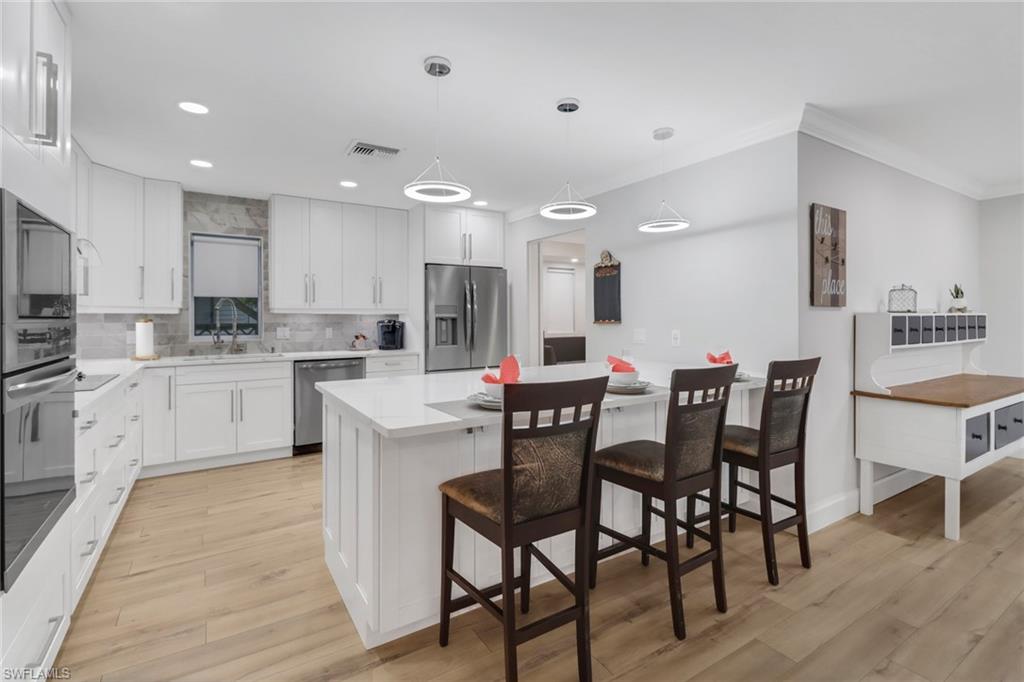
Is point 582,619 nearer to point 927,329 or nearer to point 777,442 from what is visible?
point 777,442

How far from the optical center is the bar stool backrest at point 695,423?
1.92m

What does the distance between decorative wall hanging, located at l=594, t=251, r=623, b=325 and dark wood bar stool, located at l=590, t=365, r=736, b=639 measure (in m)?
2.07

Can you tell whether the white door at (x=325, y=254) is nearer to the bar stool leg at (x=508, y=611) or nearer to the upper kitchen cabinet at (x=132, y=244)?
the upper kitchen cabinet at (x=132, y=244)

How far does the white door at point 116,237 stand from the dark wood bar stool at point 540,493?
12.8 ft

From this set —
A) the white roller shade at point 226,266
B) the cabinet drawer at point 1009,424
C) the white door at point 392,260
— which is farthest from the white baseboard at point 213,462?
the cabinet drawer at point 1009,424

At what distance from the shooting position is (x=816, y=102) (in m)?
2.79

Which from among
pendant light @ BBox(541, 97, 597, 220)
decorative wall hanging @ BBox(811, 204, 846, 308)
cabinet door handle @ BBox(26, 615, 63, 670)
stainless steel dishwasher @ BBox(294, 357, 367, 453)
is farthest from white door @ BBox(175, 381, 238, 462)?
decorative wall hanging @ BBox(811, 204, 846, 308)

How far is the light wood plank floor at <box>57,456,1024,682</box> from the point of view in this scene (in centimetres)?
181

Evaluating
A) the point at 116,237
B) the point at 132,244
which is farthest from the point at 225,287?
the point at 116,237

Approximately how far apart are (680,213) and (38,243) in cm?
347

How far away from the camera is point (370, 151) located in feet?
11.7

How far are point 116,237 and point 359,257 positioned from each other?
2002 millimetres

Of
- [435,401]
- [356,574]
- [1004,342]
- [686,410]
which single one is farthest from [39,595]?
[1004,342]

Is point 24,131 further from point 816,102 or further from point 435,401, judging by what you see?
point 816,102
